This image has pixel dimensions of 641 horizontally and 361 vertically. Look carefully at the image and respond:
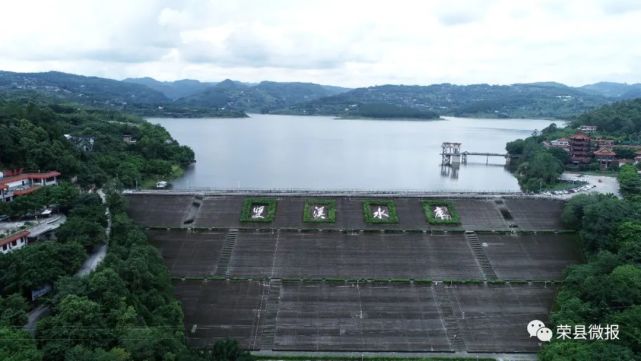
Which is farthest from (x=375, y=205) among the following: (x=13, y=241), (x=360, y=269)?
(x=13, y=241)

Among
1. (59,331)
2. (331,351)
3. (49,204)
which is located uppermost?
(49,204)

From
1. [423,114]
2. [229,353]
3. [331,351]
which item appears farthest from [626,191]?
[423,114]

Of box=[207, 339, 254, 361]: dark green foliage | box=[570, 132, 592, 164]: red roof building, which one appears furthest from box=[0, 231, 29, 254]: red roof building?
box=[570, 132, 592, 164]: red roof building

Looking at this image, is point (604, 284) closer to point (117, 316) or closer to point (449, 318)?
point (449, 318)

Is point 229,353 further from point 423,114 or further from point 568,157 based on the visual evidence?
point 423,114

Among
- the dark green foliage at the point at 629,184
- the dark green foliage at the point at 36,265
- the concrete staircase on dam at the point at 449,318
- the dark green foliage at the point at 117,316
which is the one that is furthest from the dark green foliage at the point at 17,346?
the dark green foliage at the point at 629,184

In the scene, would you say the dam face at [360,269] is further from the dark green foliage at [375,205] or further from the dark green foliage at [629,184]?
the dark green foliage at [629,184]

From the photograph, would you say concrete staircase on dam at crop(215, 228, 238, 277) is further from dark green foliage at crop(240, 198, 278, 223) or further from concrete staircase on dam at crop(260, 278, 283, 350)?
concrete staircase on dam at crop(260, 278, 283, 350)
